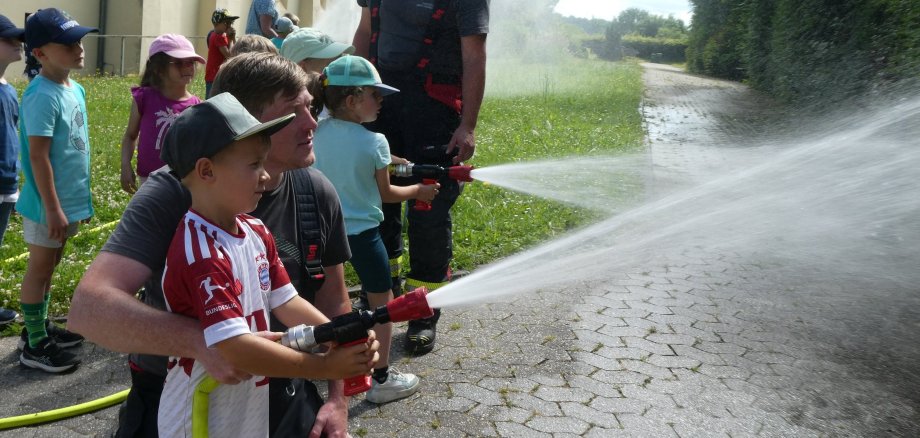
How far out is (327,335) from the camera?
1974 mm

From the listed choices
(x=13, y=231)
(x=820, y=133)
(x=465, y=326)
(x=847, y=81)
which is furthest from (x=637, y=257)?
(x=847, y=81)

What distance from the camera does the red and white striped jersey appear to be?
6.35 feet

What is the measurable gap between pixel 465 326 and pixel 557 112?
16.6 metres

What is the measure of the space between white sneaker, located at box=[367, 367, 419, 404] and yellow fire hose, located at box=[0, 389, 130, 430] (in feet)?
3.92

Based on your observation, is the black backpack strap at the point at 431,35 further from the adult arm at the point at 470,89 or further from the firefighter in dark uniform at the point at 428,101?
the adult arm at the point at 470,89

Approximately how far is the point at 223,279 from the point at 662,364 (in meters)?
3.57

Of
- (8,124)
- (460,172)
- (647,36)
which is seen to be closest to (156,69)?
(8,124)

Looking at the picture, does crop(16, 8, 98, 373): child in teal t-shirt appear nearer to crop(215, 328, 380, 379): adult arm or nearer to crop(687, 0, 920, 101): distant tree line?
crop(215, 328, 380, 379): adult arm

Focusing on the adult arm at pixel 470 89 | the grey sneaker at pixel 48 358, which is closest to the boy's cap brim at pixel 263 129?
the adult arm at pixel 470 89

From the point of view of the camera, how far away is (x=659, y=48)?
8812 centimetres

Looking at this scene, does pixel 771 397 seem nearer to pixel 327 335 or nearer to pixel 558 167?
pixel 327 335

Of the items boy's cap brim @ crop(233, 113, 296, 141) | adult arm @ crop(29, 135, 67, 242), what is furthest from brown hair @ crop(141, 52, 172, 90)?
boy's cap brim @ crop(233, 113, 296, 141)

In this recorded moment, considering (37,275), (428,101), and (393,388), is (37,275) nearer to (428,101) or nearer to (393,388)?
(393,388)

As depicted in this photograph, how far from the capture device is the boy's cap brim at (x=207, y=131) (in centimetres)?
200
